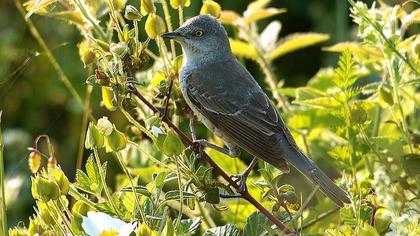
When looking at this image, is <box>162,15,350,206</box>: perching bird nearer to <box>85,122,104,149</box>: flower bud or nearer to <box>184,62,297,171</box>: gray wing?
<box>184,62,297,171</box>: gray wing

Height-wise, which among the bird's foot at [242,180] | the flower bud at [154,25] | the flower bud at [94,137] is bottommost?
the bird's foot at [242,180]

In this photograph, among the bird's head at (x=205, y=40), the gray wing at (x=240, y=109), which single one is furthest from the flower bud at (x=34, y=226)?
the bird's head at (x=205, y=40)

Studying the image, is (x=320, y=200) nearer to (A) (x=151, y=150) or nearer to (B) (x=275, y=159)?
(B) (x=275, y=159)

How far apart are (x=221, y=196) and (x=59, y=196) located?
480 mm

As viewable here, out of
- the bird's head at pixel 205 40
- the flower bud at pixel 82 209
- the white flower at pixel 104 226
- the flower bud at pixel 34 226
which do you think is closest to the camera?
the white flower at pixel 104 226

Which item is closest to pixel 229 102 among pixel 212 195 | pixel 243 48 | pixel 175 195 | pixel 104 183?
pixel 243 48

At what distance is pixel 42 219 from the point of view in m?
2.13

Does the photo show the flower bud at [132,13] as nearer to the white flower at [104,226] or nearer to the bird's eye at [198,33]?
the white flower at [104,226]

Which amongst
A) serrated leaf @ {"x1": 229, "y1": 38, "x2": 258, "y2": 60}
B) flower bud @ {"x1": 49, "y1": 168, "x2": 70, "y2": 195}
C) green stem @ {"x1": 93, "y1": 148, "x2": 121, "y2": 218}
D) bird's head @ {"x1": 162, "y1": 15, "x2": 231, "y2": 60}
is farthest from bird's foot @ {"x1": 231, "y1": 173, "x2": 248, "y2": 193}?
serrated leaf @ {"x1": 229, "y1": 38, "x2": 258, "y2": 60}

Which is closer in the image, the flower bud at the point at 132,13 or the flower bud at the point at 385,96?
the flower bud at the point at 132,13

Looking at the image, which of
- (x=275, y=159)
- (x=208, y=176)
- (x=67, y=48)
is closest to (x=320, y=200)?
(x=275, y=159)

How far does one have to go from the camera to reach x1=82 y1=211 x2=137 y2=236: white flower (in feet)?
6.46

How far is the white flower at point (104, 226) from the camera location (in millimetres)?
1970

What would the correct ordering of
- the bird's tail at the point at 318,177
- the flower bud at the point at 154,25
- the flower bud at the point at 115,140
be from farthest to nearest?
1. the bird's tail at the point at 318,177
2. the flower bud at the point at 154,25
3. the flower bud at the point at 115,140
